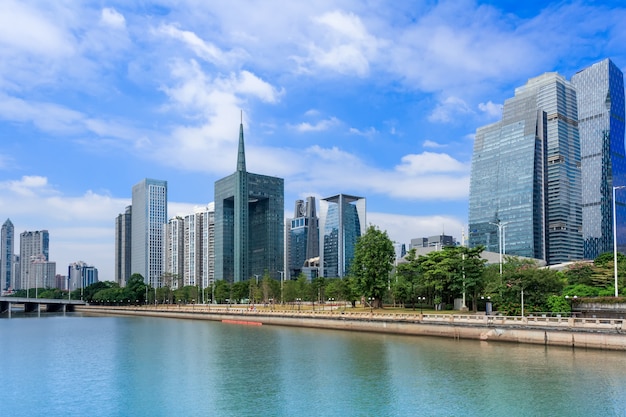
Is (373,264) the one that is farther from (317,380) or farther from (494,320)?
(317,380)

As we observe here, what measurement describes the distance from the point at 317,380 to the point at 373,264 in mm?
65118

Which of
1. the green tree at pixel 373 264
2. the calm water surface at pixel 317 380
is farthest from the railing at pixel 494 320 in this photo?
the green tree at pixel 373 264

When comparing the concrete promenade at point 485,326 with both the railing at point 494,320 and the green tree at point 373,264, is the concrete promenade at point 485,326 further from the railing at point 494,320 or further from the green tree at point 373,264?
the green tree at point 373,264

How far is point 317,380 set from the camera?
48375 mm

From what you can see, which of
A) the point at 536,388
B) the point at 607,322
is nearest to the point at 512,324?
the point at 607,322

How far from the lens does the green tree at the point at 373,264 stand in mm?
112125

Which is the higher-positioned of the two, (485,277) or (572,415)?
(485,277)

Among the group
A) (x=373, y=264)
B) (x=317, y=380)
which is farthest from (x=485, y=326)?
(x=373, y=264)

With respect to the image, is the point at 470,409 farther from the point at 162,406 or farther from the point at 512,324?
the point at 512,324

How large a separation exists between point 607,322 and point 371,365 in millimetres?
26334

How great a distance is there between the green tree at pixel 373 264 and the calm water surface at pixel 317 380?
3597cm

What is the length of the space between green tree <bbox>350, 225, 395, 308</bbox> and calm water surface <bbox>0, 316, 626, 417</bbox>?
118ft

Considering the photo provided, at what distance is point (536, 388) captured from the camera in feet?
140

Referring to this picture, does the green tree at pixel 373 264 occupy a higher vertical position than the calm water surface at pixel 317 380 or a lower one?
higher
